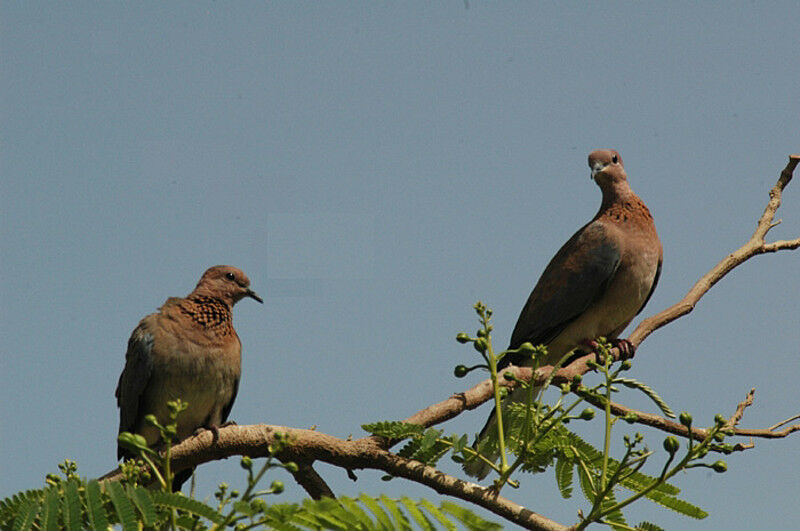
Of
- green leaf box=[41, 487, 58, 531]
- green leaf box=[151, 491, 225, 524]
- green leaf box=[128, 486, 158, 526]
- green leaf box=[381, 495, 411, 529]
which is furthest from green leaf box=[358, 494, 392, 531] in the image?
green leaf box=[41, 487, 58, 531]

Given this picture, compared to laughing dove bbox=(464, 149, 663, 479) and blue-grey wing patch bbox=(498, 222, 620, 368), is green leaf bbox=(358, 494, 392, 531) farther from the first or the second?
blue-grey wing patch bbox=(498, 222, 620, 368)

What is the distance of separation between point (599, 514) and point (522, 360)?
3285 mm

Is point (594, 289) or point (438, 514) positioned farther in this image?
point (594, 289)

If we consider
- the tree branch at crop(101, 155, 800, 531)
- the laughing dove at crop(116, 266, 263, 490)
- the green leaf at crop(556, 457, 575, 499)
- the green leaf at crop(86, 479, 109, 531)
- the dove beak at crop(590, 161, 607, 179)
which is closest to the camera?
the green leaf at crop(86, 479, 109, 531)

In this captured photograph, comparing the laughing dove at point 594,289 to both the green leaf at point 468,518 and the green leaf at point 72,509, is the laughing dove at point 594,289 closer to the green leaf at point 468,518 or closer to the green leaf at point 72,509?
the green leaf at point 468,518

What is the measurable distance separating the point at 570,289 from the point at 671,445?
151 inches

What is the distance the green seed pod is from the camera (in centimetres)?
215

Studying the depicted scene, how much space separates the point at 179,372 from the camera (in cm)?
505

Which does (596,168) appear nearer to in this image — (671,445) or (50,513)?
(671,445)

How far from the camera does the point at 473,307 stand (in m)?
2.63

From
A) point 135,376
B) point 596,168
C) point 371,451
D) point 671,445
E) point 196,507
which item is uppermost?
point 596,168

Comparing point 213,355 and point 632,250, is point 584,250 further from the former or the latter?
point 213,355

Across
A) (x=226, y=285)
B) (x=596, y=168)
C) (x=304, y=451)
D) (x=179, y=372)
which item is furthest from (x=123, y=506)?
(x=596, y=168)

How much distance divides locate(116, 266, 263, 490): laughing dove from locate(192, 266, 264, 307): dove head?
0.30m
